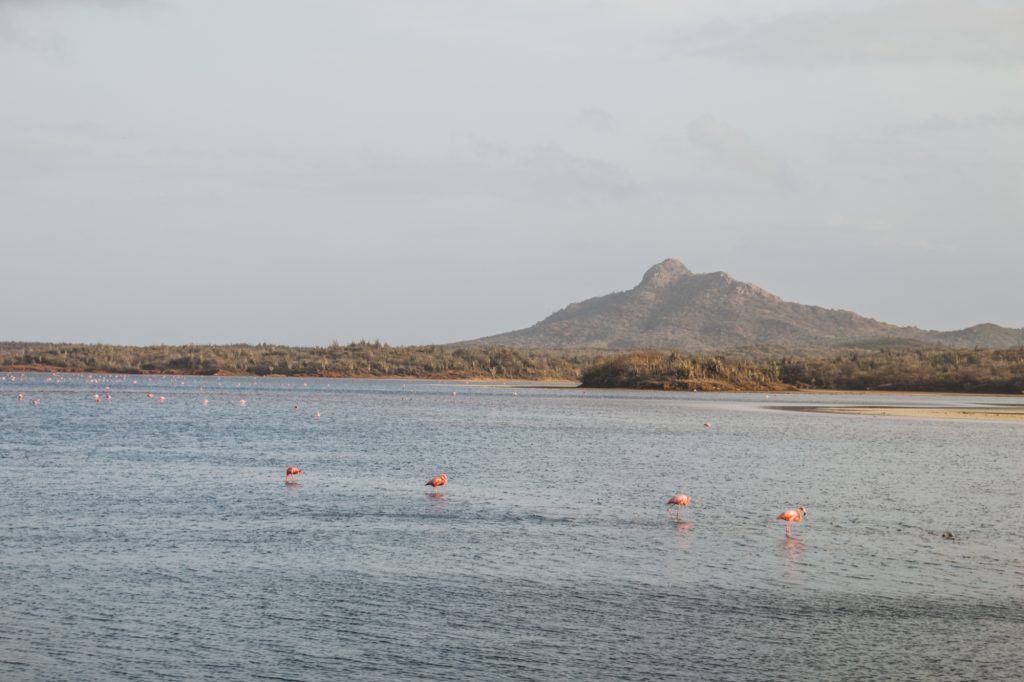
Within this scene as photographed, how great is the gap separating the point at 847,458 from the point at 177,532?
31745mm

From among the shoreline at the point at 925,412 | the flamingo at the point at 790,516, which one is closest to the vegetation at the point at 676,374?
the shoreline at the point at 925,412

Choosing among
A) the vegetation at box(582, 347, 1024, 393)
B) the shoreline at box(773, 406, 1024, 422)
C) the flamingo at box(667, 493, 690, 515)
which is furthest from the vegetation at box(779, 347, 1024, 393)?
the flamingo at box(667, 493, 690, 515)

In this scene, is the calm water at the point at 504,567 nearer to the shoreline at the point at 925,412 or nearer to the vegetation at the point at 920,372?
the shoreline at the point at 925,412

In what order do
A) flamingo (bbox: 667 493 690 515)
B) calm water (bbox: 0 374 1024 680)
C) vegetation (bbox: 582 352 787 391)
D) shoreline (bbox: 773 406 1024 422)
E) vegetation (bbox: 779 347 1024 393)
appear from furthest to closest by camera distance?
vegetation (bbox: 582 352 787 391)
vegetation (bbox: 779 347 1024 393)
shoreline (bbox: 773 406 1024 422)
flamingo (bbox: 667 493 690 515)
calm water (bbox: 0 374 1024 680)

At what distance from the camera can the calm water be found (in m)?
16.6

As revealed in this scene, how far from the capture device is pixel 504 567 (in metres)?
22.7

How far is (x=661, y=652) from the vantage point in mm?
16875

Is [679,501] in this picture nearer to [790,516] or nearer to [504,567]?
[790,516]

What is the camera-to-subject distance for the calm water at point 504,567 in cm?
1659

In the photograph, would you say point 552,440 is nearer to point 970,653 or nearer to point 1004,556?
point 1004,556

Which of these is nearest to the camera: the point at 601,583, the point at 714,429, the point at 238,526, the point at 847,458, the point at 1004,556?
the point at 601,583

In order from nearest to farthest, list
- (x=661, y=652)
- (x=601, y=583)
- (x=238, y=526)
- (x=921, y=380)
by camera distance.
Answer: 1. (x=661, y=652)
2. (x=601, y=583)
3. (x=238, y=526)
4. (x=921, y=380)

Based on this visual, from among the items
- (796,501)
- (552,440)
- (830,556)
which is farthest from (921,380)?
(830,556)

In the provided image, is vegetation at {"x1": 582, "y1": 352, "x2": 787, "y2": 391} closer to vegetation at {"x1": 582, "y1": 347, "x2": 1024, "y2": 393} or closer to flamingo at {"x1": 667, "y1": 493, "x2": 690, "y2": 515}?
vegetation at {"x1": 582, "y1": 347, "x2": 1024, "y2": 393}
